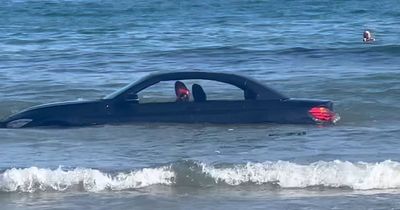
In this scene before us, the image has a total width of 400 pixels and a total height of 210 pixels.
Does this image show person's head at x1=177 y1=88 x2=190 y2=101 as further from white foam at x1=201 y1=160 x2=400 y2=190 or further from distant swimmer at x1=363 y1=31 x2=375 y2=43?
distant swimmer at x1=363 y1=31 x2=375 y2=43

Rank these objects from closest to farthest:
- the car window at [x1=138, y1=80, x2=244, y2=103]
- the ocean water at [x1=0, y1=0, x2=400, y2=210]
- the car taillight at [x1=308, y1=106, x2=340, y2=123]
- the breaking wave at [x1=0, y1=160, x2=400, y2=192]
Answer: the ocean water at [x1=0, y1=0, x2=400, y2=210]
the breaking wave at [x1=0, y1=160, x2=400, y2=192]
the car taillight at [x1=308, y1=106, x2=340, y2=123]
the car window at [x1=138, y1=80, x2=244, y2=103]

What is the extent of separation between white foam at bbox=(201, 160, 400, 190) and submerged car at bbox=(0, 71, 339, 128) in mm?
3366

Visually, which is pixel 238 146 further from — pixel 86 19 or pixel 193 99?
pixel 86 19

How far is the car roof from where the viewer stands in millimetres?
17219

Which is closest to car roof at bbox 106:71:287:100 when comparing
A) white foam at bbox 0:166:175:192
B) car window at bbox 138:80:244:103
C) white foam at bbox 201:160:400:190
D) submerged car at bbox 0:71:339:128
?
submerged car at bbox 0:71:339:128

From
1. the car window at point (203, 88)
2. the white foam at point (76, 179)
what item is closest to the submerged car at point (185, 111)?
the car window at point (203, 88)

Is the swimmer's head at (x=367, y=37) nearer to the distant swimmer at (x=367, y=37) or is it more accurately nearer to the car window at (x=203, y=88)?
the distant swimmer at (x=367, y=37)

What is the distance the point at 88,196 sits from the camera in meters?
12.8

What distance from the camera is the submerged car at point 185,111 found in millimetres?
17125

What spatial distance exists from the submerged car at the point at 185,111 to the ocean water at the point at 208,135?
132 millimetres

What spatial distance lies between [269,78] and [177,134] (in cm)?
990

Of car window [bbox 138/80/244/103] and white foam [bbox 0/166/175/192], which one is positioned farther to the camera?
car window [bbox 138/80/244/103]

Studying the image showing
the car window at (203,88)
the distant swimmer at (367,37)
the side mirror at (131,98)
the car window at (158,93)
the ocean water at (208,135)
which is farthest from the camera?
the distant swimmer at (367,37)

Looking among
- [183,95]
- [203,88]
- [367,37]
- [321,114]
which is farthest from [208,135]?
[367,37]
